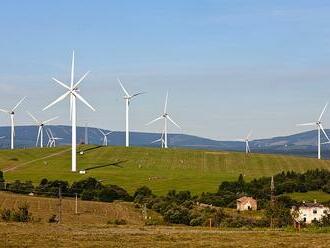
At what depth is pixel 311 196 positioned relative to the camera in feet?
506

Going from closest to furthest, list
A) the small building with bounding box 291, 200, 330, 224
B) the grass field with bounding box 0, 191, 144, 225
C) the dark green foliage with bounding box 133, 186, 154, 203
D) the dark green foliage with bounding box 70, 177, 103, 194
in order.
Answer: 1. the grass field with bounding box 0, 191, 144, 225
2. the small building with bounding box 291, 200, 330, 224
3. the dark green foliage with bounding box 133, 186, 154, 203
4. the dark green foliage with bounding box 70, 177, 103, 194

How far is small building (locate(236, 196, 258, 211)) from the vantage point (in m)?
130

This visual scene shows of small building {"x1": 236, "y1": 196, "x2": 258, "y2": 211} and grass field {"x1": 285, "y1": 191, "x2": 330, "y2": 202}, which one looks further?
grass field {"x1": 285, "y1": 191, "x2": 330, "y2": 202}

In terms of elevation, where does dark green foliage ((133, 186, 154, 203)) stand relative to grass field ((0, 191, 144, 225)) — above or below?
above

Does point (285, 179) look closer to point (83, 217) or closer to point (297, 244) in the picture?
point (83, 217)

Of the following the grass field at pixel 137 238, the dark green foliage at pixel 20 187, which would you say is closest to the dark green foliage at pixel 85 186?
the dark green foliage at pixel 20 187

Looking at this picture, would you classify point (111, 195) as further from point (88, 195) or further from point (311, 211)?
point (311, 211)

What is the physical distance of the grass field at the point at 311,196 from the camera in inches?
Answer: 5889

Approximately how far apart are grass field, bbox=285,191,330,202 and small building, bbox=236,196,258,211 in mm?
18119

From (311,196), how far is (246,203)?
1106 inches

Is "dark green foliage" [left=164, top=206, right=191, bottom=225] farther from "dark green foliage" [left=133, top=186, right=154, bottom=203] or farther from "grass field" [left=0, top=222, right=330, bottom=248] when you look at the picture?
"grass field" [left=0, top=222, right=330, bottom=248]

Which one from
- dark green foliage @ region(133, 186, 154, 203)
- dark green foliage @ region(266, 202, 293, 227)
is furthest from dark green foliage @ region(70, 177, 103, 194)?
dark green foliage @ region(266, 202, 293, 227)

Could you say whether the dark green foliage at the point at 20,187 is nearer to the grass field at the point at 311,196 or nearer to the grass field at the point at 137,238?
the grass field at the point at 311,196

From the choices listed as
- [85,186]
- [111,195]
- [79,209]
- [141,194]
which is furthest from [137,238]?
[85,186]
